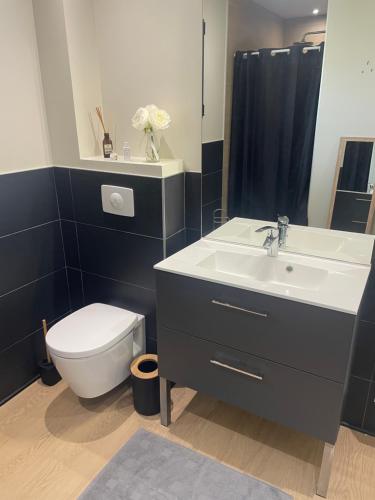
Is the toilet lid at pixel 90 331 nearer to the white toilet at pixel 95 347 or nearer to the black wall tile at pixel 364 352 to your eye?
the white toilet at pixel 95 347

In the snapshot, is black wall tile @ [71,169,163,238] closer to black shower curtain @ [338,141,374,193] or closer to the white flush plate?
the white flush plate

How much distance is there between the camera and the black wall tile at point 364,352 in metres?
1.66

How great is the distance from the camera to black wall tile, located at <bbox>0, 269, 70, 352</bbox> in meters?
1.93

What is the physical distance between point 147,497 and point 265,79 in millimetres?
1829

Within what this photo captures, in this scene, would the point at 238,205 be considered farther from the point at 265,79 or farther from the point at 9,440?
the point at 9,440

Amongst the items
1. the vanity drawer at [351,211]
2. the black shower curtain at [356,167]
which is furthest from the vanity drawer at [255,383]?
the black shower curtain at [356,167]

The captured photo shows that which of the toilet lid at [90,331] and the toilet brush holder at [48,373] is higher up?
the toilet lid at [90,331]

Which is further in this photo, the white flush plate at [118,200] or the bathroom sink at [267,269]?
the white flush plate at [118,200]

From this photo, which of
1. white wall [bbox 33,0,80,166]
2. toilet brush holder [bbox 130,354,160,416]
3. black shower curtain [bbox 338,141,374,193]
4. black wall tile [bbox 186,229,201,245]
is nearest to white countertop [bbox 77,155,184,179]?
white wall [bbox 33,0,80,166]

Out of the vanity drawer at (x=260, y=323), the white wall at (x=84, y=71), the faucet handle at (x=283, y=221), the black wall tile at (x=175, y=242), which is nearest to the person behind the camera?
the vanity drawer at (x=260, y=323)

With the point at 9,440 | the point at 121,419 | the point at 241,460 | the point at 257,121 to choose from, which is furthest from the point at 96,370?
the point at 257,121

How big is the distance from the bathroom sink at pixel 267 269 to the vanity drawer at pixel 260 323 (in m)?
0.19

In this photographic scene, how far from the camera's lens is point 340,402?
1315 mm

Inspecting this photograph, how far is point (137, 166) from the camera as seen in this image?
1817 millimetres
